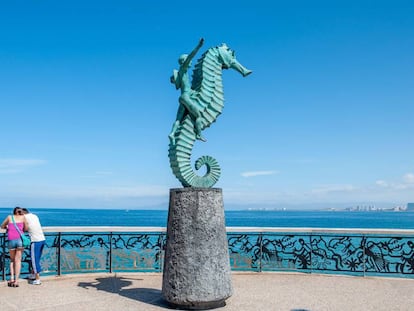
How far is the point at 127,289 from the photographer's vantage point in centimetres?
805

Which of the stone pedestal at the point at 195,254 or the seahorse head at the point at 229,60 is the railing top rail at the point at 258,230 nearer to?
the stone pedestal at the point at 195,254

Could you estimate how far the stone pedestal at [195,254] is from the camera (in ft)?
21.9

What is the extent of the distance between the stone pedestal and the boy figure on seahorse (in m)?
1.17

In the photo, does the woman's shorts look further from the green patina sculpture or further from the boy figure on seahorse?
the boy figure on seahorse

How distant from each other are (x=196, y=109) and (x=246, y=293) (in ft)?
11.7

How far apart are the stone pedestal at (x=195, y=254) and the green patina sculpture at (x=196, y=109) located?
1.36 feet

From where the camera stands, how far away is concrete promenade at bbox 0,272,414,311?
683 cm

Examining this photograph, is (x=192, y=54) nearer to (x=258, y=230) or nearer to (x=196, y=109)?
(x=196, y=109)

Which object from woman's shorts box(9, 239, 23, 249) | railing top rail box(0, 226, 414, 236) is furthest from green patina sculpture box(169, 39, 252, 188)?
woman's shorts box(9, 239, 23, 249)

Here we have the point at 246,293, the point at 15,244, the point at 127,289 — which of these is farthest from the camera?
the point at 15,244

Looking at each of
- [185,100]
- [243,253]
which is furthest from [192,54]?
[243,253]

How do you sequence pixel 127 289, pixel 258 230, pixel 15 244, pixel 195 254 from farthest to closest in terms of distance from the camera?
pixel 258 230 < pixel 15 244 < pixel 127 289 < pixel 195 254

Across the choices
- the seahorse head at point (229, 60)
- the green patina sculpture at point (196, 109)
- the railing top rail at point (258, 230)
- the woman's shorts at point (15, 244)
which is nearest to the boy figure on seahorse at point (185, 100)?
the green patina sculpture at point (196, 109)

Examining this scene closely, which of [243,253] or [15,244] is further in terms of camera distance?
[243,253]
